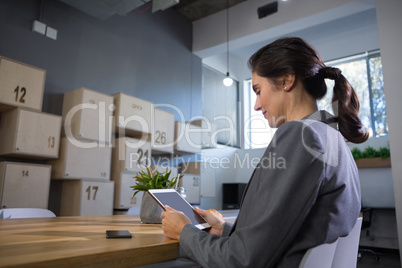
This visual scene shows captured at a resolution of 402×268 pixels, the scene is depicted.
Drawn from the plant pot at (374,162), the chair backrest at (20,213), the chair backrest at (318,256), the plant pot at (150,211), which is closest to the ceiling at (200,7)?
the plant pot at (374,162)

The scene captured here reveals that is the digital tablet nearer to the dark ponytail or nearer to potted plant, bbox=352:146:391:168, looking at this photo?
the dark ponytail

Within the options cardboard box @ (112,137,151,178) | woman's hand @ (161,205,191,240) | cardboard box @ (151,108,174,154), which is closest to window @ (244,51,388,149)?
cardboard box @ (151,108,174,154)

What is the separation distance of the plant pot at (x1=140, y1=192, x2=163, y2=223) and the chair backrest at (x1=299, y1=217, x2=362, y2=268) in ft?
2.72

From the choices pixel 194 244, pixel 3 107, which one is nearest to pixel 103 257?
pixel 194 244

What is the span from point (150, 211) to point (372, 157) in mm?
5055

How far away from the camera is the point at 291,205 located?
710 mm

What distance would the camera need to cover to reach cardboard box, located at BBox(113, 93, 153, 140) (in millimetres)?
3809

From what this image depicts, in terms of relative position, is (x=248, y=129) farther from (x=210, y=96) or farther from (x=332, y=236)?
(x=332, y=236)

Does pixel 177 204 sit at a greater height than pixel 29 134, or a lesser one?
lesser

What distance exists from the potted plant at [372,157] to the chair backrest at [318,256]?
527 cm

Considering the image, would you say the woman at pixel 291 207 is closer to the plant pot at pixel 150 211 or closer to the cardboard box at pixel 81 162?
the plant pot at pixel 150 211

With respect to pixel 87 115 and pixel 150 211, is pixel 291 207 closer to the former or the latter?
pixel 150 211

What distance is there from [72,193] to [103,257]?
3.02 m

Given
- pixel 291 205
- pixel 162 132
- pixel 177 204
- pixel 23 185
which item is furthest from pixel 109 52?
pixel 291 205
